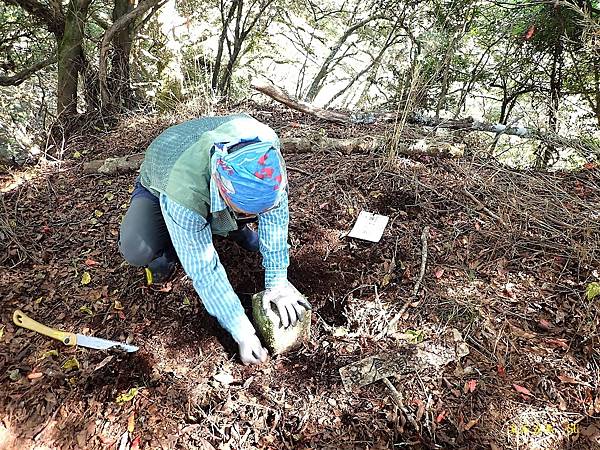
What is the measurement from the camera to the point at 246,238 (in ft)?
8.98

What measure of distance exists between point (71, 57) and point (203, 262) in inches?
136

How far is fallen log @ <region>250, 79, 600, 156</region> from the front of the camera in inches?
144

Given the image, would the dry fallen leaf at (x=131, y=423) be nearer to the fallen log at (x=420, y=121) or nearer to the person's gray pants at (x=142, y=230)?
the person's gray pants at (x=142, y=230)

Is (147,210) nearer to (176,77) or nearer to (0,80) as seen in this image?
(176,77)

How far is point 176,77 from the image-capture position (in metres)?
4.59

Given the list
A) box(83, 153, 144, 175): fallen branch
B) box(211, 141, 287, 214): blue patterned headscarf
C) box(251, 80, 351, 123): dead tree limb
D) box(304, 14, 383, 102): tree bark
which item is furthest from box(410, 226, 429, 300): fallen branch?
box(304, 14, 383, 102): tree bark

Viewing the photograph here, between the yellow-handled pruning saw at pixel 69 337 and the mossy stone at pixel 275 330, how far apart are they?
0.63 meters

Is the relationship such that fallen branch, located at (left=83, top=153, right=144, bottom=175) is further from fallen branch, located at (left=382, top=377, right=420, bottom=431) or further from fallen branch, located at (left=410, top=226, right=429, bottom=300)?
fallen branch, located at (left=382, top=377, right=420, bottom=431)

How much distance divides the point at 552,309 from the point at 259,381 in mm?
1563

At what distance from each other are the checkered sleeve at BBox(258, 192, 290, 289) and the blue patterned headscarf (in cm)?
46

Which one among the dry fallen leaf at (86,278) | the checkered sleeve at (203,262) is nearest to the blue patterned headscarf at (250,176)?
the checkered sleeve at (203,262)

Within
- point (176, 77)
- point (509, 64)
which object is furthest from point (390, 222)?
point (509, 64)

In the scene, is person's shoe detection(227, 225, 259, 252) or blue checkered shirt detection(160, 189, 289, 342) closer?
blue checkered shirt detection(160, 189, 289, 342)

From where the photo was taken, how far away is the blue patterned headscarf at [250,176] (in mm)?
1598
